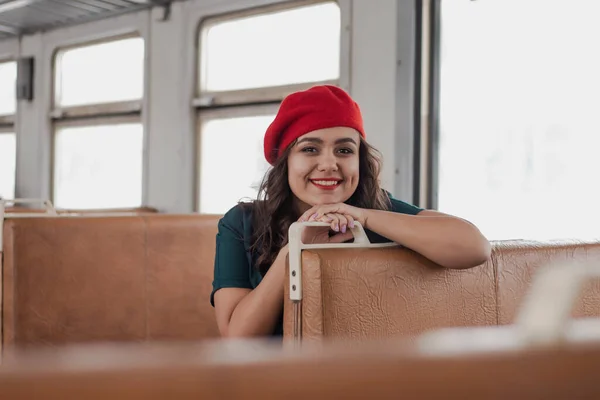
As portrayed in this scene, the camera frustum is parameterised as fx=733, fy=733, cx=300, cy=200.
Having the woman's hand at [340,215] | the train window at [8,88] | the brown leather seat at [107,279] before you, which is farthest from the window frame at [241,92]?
the woman's hand at [340,215]

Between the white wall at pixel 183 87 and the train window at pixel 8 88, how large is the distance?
238 millimetres

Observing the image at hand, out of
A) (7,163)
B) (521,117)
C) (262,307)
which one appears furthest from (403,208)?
(7,163)

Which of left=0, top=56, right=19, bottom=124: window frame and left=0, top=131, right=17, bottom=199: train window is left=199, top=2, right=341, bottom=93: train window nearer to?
left=0, top=56, right=19, bottom=124: window frame

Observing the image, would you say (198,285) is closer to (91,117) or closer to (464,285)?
(464,285)

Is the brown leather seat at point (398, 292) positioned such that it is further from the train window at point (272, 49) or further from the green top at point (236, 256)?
the train window at point (272, 49)

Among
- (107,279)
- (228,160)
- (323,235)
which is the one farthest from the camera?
(228,160)

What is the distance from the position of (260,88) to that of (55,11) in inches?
82.5

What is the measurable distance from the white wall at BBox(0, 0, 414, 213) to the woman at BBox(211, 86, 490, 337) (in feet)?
6.57

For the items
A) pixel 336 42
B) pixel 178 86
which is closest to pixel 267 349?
pixel 336 42

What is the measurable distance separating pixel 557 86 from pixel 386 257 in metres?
2.36

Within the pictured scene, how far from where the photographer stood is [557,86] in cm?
355

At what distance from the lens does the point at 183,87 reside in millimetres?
5316

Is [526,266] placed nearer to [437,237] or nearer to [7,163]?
[437,237]

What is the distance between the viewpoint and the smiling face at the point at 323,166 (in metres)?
1.90
